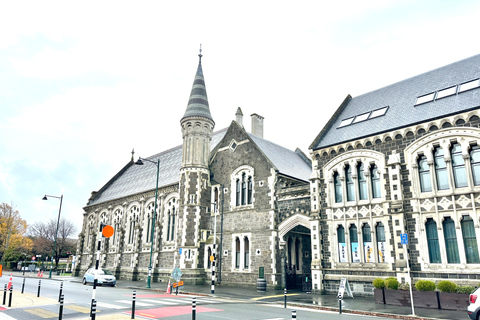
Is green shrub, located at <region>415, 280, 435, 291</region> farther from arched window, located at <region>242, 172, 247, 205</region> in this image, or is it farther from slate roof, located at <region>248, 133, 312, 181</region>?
arched window, located at <region>242, 172, 247, 205</region>

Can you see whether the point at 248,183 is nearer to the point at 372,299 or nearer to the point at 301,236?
the point at 301,236

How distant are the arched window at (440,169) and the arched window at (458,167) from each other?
453 millimetres

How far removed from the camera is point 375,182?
21.8m

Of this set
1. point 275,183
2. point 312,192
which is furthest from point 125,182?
point 312,192

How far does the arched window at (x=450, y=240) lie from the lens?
1786cm

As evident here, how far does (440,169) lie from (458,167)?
2.91 feet

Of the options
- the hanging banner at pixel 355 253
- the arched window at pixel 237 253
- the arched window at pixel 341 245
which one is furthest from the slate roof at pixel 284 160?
the hanging banner at pixel 355 253

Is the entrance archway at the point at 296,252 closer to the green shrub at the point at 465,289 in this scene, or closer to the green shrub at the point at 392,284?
the green shrub at the point at 392,284

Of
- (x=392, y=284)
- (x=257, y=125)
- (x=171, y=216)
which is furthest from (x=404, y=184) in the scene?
(x=171, y=216)

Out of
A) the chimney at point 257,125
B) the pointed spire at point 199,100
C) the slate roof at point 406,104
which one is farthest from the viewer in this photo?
the chimney at point 257,125

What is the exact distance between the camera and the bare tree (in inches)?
2995

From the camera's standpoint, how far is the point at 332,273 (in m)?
22.3

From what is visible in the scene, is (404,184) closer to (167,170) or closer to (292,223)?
(292,223)

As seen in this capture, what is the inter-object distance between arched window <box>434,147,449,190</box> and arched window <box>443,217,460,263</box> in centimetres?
183
